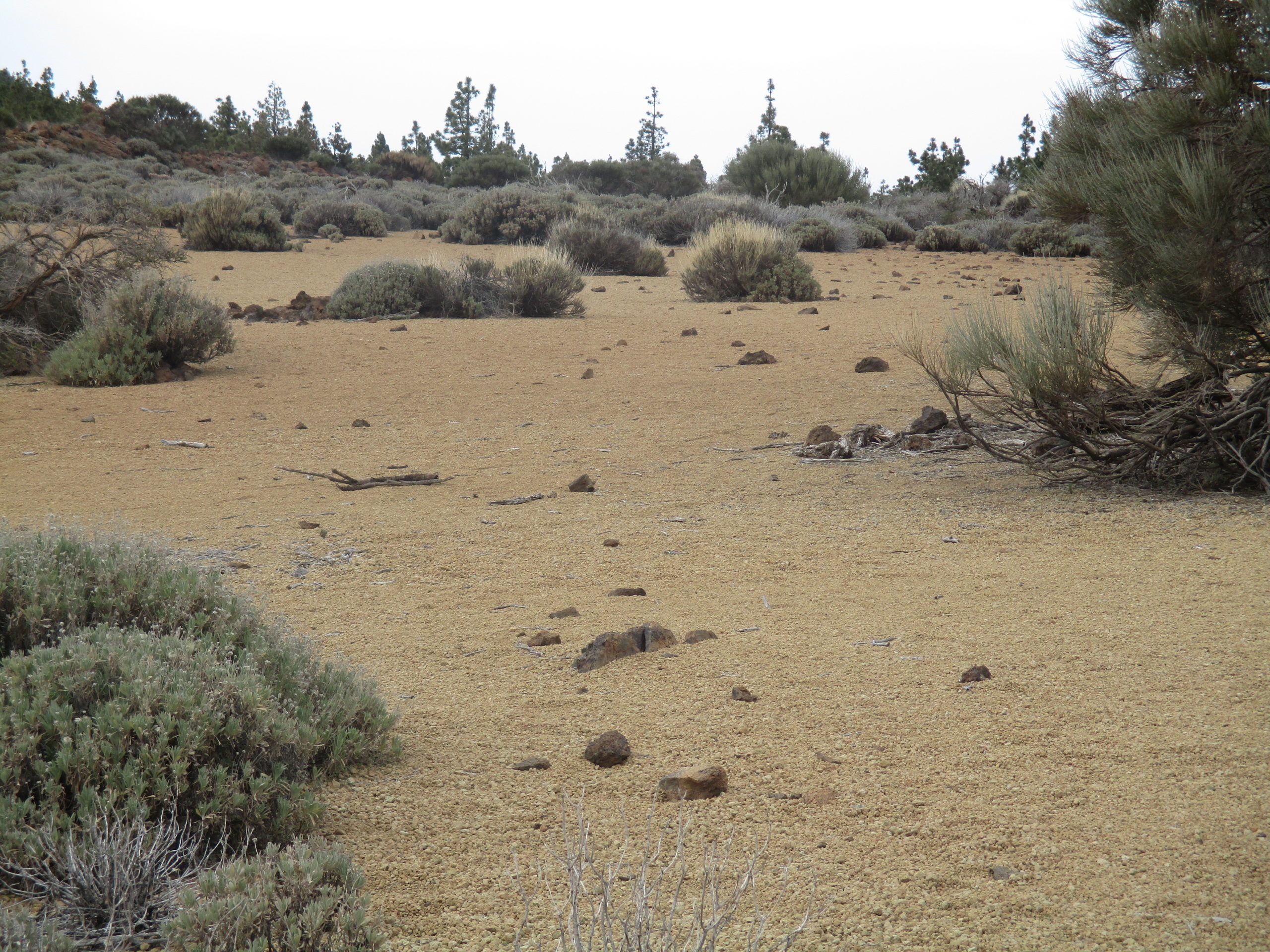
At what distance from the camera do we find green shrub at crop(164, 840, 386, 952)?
175 cm

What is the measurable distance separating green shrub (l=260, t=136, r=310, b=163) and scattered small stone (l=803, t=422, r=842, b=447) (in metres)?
40.7

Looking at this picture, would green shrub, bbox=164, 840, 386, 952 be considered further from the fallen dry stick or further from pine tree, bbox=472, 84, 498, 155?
pine tree, bbox=472, 84, 498, 155

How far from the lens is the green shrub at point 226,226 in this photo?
20.9m

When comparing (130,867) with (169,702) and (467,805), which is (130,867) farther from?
(467,805)

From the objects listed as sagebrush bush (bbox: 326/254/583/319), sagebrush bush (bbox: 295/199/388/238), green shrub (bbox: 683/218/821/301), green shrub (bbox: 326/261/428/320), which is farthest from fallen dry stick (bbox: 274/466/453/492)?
sagebrush bush (bbox: 295/199/388/238)

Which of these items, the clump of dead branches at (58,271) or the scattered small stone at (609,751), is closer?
the scattered small stone at (609,751)

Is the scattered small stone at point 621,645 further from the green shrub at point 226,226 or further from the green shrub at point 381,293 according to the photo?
the green shrub at point 226,226

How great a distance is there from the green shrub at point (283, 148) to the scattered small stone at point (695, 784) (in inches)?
1757

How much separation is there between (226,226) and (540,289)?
9.78 metres

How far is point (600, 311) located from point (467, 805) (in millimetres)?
13210

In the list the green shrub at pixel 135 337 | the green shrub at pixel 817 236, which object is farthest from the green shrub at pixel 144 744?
the green shrub at pixel 817 236

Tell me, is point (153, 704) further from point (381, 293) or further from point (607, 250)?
point (607, 250)

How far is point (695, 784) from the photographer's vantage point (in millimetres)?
2586

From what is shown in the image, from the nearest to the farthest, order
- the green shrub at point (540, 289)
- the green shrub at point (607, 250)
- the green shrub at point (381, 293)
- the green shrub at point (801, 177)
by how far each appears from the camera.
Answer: the green shrub at point (381, 293) < the green shrub at point (540, 289) < the green shrub at point (607, 250) < the green shrub at point (801, 177)
